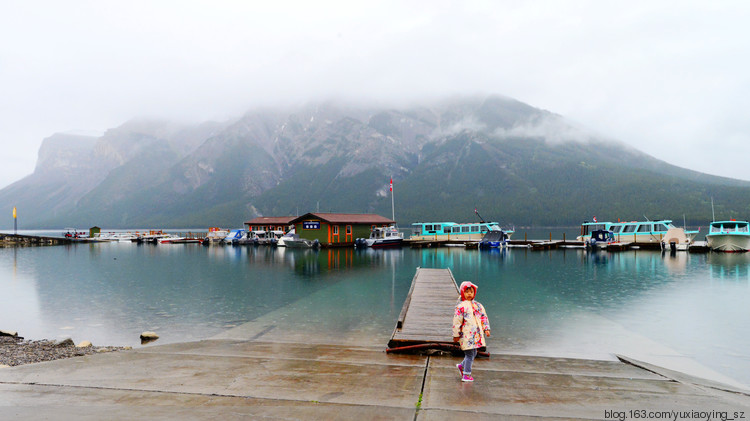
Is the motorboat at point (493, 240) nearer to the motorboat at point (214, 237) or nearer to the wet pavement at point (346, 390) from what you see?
the motorboat at point (214, 237)

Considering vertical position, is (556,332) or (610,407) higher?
(610,407)

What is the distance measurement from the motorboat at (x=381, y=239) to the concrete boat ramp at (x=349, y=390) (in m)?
62.9

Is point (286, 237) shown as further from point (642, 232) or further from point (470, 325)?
point (470, 325)

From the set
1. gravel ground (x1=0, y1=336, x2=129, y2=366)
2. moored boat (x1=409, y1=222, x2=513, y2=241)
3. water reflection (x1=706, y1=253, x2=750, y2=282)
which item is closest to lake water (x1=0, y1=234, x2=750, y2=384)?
water reflection (x1=706, y1=253, x2=750, y2=282)

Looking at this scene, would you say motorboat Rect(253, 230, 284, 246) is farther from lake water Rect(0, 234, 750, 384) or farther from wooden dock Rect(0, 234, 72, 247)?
wooden dock Rect(0, 234, 72, 247)

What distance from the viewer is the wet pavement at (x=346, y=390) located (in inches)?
286

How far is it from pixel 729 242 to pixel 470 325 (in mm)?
70752

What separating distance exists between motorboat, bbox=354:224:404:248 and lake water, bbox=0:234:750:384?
26587 millimetres

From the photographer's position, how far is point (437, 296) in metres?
20.8

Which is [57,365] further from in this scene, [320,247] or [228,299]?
[320,247]

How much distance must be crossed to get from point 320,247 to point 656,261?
5013cm

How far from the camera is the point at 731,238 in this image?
59219mm

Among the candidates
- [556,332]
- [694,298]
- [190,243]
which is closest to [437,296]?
[556,332]

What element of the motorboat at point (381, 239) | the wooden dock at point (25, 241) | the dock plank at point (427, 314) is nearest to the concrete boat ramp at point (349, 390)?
the dock plank at point (427, 314)
